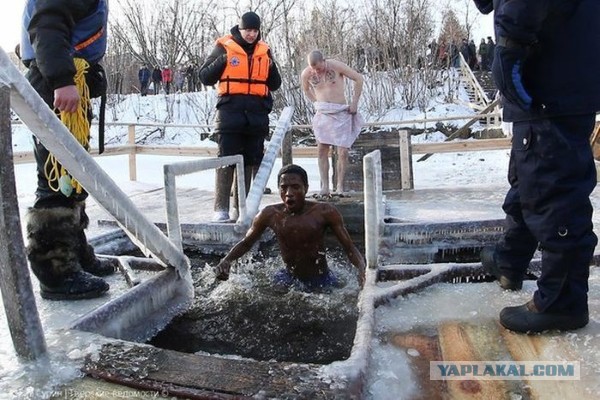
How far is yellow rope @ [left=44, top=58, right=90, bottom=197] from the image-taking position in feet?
8.12

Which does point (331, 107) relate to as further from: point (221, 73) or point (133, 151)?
point (133, 151)

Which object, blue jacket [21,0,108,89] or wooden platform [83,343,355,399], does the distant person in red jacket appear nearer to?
blue jacket [21,0,108,89]

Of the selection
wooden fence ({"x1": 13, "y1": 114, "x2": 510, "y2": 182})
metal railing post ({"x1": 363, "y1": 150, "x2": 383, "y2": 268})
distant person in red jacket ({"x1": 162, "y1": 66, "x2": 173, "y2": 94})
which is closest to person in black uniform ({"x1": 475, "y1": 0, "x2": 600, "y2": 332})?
metal railing post ({"x1": 363, "y1": 150, "x2": 383, "y2": 268})

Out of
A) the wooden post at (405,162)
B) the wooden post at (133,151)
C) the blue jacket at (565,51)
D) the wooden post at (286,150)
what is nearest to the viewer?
the blue jacket at (565,51)

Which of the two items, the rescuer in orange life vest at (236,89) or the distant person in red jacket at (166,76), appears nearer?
the rescuer in orange life vest at (236,89)

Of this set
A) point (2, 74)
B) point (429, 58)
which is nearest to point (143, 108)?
Result: point (429, 58)

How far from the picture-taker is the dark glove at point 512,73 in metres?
1.86

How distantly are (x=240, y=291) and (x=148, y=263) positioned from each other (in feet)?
2.33

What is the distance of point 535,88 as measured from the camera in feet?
6.39

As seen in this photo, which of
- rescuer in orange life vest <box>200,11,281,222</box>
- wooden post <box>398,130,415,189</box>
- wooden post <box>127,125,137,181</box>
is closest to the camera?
rescuer in orange life vest <box>200,11,281,222</box>

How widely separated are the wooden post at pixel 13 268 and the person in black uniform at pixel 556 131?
1.63 metres

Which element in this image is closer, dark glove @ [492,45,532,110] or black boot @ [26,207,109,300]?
dark glove @ [492,45,532,110]

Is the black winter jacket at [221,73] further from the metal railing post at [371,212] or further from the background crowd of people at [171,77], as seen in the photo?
the background crowd of people at [171,77]

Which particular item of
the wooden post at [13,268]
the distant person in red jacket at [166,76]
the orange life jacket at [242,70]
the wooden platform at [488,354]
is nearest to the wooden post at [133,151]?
the orange life jacket at [242,70]
